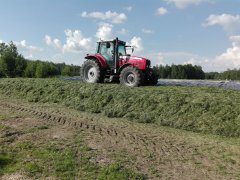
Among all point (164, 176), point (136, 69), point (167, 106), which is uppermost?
point (136, 69)

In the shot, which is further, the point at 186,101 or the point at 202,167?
the point at 186,101

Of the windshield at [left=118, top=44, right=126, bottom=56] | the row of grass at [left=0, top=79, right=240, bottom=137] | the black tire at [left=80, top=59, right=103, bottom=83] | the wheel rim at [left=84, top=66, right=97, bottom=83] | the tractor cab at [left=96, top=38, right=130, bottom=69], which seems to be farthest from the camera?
the wheel rim at [left=84, top=66, right=97, bottom=83]

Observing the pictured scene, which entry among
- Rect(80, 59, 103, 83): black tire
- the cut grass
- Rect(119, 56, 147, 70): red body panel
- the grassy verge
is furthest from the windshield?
the cut grass

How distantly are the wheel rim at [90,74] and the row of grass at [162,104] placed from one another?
1804 mm

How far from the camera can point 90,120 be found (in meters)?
10.9

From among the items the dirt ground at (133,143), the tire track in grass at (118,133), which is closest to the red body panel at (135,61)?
the dirt ground at (133,143)

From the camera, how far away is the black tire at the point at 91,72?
16.9m

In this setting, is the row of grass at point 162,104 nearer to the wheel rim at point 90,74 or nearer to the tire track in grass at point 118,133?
the tire track in grass at point 118,133

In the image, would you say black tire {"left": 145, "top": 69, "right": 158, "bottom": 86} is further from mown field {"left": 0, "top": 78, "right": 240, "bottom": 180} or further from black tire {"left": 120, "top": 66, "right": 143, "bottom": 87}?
mown field {"left": 0, "top": 78, "right": 240, "bottom": 180}

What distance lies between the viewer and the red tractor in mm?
15492

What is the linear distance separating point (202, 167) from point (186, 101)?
466 cm

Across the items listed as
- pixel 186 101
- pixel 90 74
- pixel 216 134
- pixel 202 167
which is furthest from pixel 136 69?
pixel 202 167

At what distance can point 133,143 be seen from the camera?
8.21 m

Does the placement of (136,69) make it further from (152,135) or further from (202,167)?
(202,167)
